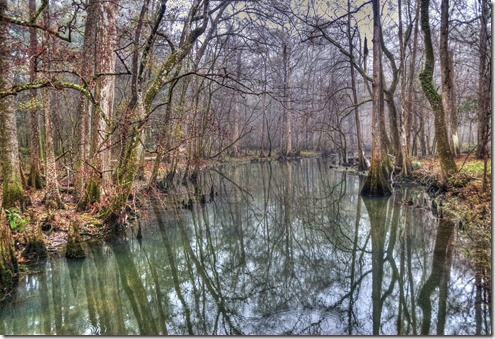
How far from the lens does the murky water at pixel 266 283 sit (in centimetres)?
441

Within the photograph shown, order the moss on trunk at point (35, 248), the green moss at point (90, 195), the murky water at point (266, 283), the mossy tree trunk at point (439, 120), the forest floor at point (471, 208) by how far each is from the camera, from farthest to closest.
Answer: the mossy tree trunk at point (439, 120)
the green moss at point (90, 195)
the moss on trunk at point (35, 248)
the forest floor at point (471, 208)
the murky water at point (266, 283)

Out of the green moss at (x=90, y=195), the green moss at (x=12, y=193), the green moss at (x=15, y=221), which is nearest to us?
the green moss at (x=15, y=221)

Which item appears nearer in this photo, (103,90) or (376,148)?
(103,90)

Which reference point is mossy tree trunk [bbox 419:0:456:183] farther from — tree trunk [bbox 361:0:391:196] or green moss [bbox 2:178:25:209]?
green moss [bbox 2:178:25:209]

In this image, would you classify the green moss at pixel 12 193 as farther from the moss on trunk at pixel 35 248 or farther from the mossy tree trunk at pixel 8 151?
the moss on trunk at pixel 35 248

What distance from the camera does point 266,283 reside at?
19.4 feet

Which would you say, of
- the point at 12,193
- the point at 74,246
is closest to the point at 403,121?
the point at 74,246

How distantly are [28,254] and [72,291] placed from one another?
183cm

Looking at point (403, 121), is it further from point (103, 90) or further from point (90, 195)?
point (90, 195)

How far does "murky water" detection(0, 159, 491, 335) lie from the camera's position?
4.41m

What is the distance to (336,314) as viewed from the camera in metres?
4.66

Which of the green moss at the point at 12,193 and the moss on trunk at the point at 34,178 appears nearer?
the green moss at the point at 12,193

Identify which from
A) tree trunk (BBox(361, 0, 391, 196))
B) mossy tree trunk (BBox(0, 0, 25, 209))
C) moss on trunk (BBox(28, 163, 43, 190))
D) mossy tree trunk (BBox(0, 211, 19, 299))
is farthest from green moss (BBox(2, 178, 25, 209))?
tree trunk (BBox(361, 0, 391, 196))

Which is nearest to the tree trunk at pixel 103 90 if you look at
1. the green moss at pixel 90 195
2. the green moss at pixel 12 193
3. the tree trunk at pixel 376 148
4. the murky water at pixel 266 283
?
the green moss at pixel 90 195
